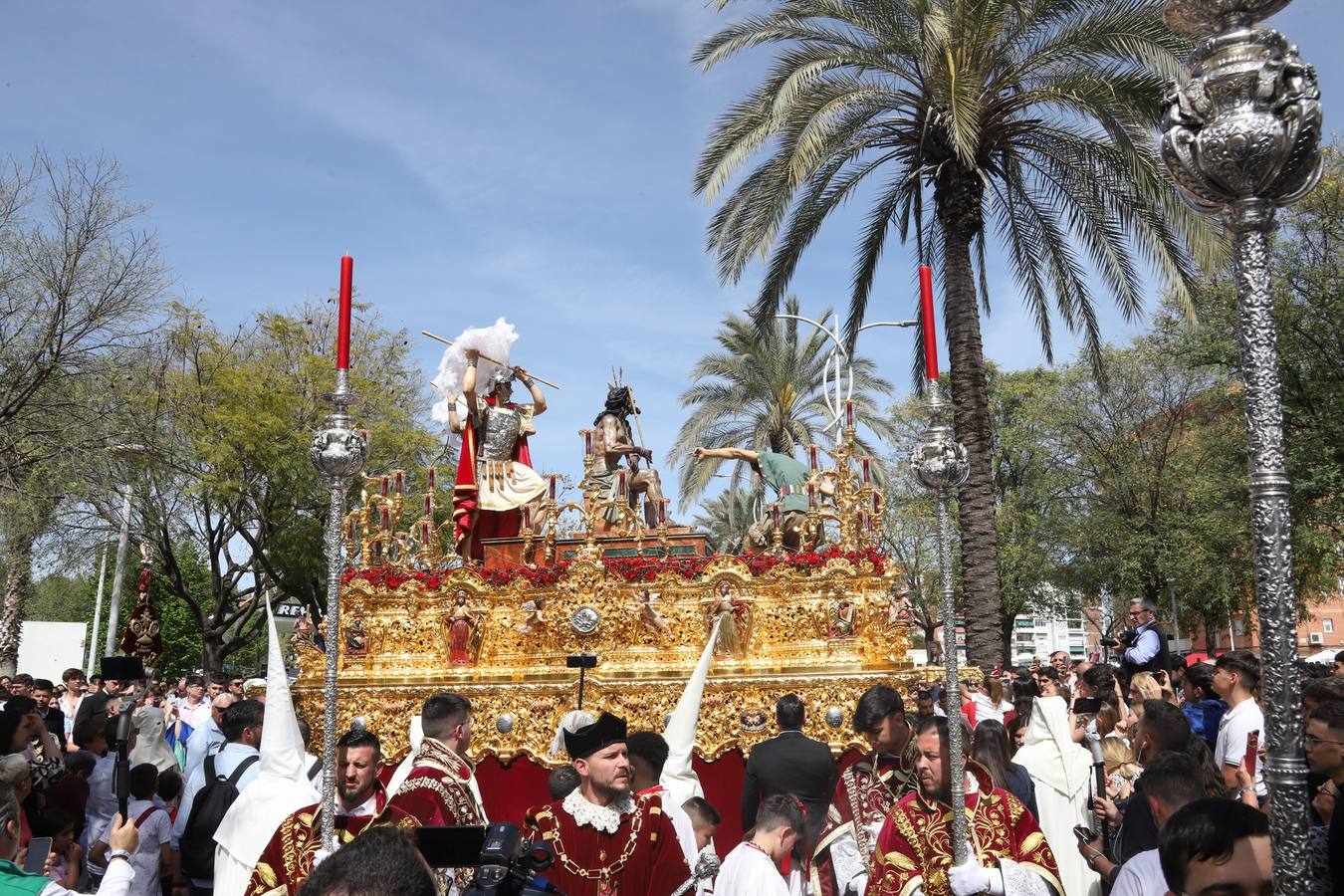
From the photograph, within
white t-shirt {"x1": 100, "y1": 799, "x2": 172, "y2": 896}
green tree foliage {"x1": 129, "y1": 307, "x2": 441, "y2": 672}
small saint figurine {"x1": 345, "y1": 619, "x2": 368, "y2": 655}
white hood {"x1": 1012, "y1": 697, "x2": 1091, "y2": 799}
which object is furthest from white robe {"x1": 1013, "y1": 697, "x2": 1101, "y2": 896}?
green tree foliage {"x1": 129, "y1": 307, "x2": 441, "y2": 672}

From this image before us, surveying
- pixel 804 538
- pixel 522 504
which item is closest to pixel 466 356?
pixel 522 504

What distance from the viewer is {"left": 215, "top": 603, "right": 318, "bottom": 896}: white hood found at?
5336 mm

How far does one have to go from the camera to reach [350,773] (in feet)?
15.9

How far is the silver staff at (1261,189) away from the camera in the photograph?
2758mm

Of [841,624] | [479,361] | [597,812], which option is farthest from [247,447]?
[597,812]

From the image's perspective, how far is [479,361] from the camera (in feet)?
42.6

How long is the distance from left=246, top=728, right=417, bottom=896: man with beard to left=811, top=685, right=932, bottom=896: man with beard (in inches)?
90.9

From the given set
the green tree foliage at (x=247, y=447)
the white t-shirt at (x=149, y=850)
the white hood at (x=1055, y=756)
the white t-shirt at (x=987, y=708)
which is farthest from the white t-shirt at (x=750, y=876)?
the green tree foliage at (x=247, y=447)

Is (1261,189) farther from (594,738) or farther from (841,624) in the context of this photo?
(841,624)

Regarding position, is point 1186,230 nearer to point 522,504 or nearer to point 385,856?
point 522,504

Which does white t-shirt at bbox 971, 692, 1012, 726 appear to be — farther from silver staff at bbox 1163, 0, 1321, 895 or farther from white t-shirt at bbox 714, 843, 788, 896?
silver staff at bbox 1163, 0, 1321, 895

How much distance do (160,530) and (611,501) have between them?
18.4 m

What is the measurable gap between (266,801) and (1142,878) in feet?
13.5

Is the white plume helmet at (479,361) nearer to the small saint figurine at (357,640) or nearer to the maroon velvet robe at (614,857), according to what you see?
the small saint figurine at (357,640)
